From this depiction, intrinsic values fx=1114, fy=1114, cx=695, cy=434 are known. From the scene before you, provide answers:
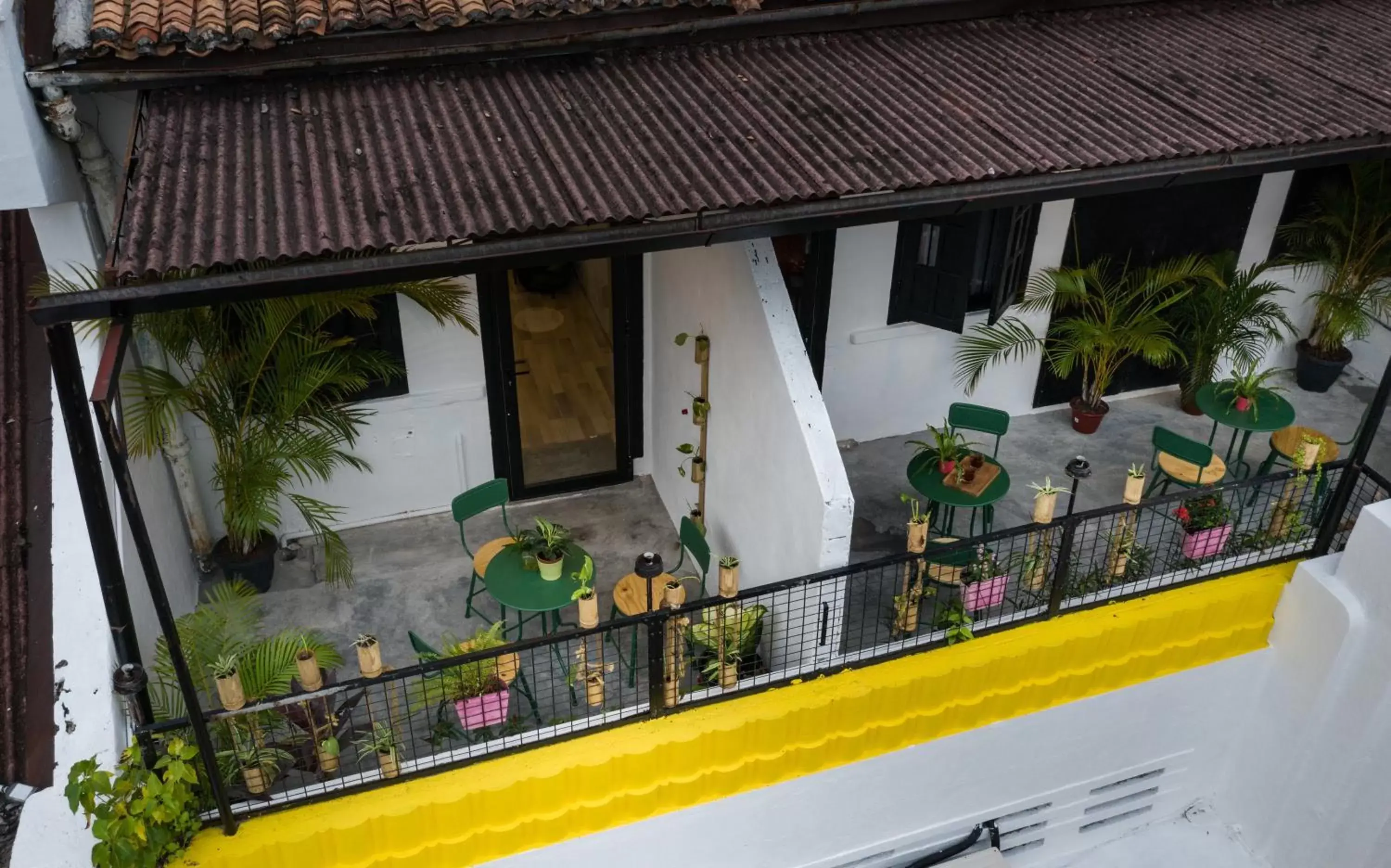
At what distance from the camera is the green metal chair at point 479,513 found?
23.6 ft

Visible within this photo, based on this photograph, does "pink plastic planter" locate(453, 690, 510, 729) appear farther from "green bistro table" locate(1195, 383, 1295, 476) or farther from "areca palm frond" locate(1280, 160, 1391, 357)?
"areca palm frond" locate(1280, 160, 1391, 357)

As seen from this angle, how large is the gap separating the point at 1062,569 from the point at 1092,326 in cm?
289

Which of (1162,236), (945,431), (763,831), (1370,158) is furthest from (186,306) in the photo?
(1162,236)

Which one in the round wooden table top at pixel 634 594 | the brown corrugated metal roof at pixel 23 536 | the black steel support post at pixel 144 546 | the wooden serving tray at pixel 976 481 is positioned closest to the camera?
the black steel support post at pixel 144 546

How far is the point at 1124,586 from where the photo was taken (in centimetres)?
693

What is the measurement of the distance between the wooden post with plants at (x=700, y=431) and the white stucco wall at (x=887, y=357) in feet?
4.78

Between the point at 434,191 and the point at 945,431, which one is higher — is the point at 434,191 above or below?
above

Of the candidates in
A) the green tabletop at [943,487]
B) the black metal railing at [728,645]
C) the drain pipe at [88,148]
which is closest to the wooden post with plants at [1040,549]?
the black metal railing at [728,645]

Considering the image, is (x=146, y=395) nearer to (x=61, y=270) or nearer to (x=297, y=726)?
(x=61, y=270)

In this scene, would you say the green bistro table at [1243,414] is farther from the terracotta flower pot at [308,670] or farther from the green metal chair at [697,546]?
the terracotta flower pot at [308,670]

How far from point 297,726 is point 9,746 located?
130cm

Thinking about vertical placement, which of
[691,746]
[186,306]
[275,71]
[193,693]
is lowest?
[691,746]

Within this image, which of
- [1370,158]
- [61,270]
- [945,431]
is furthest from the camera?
[945,431]

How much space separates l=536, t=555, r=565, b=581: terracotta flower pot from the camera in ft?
22.2
